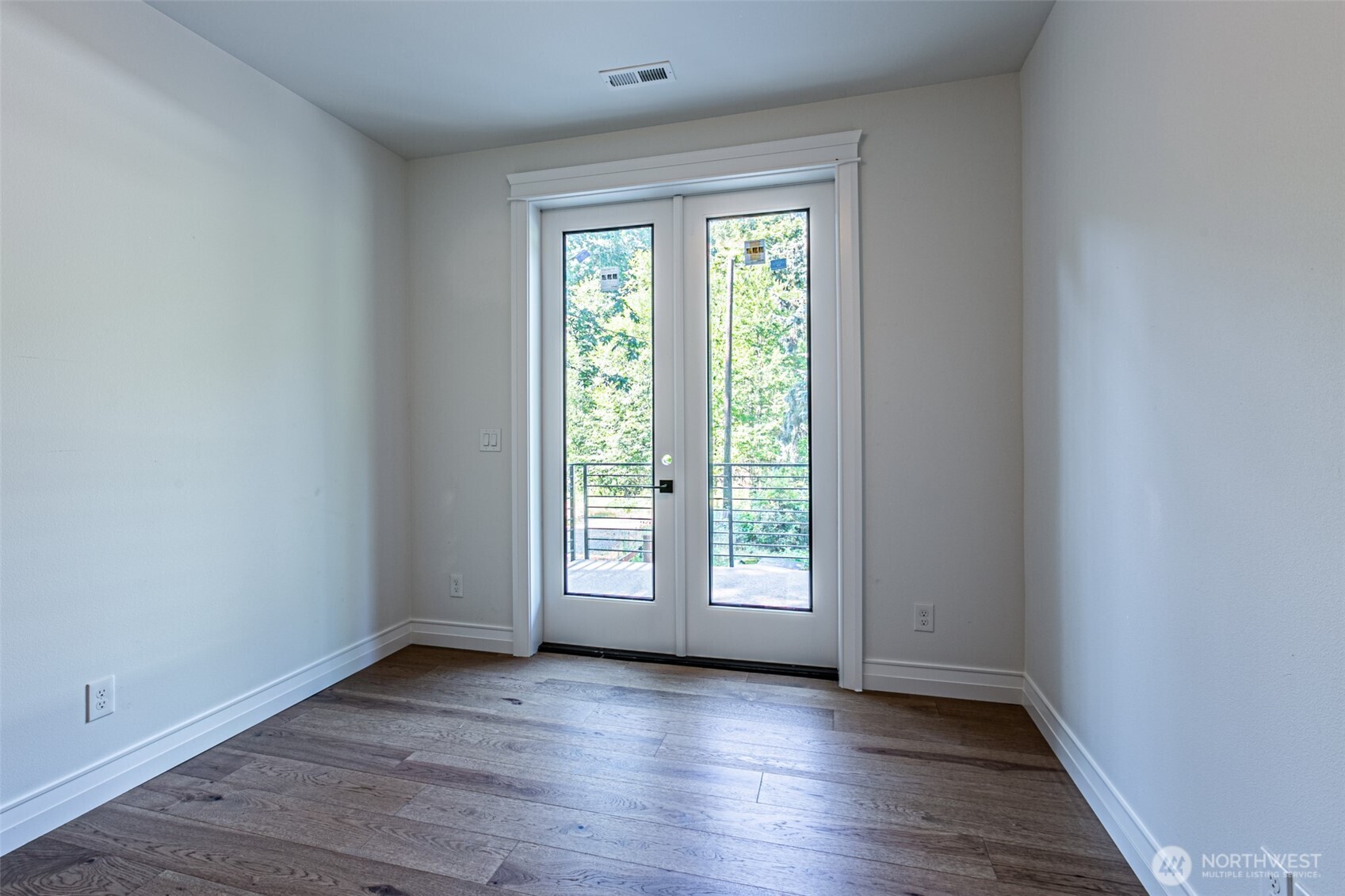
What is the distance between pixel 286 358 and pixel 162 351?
49 cm

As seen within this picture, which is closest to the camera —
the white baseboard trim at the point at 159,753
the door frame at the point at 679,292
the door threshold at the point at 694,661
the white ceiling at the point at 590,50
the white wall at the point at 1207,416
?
the white wall at the point at 1207,416

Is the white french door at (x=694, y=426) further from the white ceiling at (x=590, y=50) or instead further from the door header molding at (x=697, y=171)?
the white ceiling at (x=590, y=50)

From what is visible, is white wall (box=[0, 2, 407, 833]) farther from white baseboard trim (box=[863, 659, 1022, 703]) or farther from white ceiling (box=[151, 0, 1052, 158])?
white baseboard trim (box=[863, 659, 1022, 703])

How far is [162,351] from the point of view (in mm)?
2025

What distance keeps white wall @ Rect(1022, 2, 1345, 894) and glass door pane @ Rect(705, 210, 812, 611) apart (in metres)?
1.03

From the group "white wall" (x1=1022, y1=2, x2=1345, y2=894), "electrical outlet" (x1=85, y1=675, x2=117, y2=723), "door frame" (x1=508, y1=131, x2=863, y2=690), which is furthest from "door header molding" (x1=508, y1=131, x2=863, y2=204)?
"electrical outlet" (x1=85, y1=675, x2=117, y2=723)

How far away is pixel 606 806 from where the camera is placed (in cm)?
179

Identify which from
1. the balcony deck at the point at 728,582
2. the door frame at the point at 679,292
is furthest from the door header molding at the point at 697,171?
the balcony deck at the point at 728,582

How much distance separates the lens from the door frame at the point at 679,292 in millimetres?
2586

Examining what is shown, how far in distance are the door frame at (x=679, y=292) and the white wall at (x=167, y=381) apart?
71cm

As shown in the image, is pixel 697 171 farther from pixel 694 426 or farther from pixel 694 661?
pixel 694 661

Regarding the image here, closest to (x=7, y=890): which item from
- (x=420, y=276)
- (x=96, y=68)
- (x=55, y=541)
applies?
(x=55, y=541)

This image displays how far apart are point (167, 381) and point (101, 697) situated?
994 millimetres

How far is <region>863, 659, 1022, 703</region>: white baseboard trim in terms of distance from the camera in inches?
97.3
